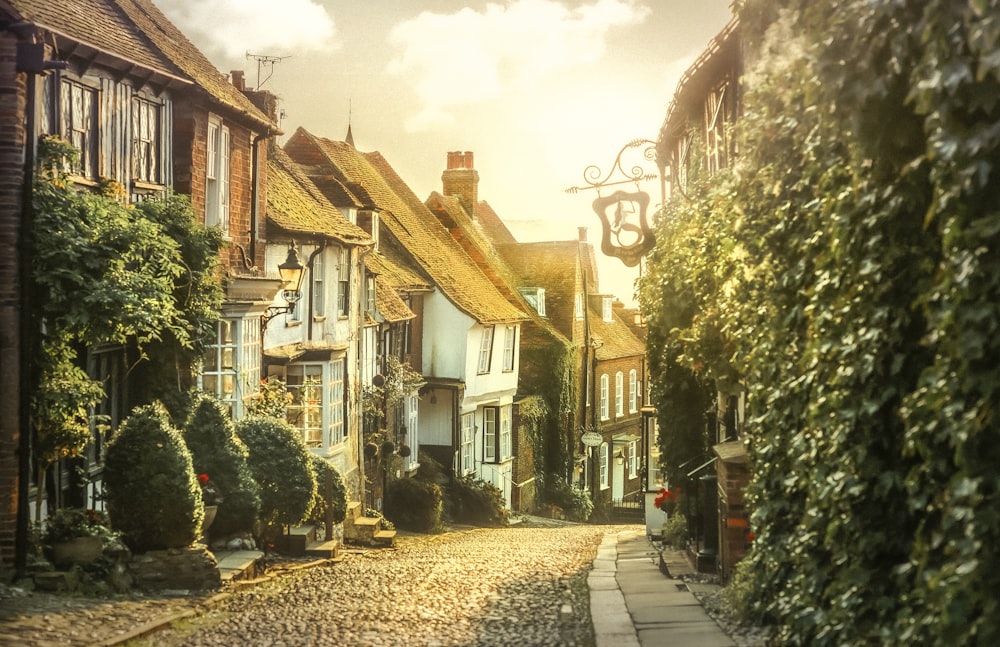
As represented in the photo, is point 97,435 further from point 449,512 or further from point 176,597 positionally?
point 449,512

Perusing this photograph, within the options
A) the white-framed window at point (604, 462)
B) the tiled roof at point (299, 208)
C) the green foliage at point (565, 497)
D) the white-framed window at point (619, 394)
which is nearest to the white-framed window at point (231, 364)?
the tiled roof at point (299, 208)

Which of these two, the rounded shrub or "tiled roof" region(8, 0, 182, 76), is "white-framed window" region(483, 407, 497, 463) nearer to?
"tiled roof" region(8, 0, 182, 76)

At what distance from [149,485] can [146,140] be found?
19.0 ft

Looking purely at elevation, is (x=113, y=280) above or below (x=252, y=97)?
below

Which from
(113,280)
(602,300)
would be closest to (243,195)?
(113,280)

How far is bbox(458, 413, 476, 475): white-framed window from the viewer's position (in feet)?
110

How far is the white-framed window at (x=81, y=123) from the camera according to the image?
13406 mm

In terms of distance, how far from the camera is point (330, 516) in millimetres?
17938

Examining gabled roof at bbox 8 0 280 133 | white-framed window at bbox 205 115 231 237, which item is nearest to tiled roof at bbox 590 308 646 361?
gabled roof at bbox 8 0 280 133

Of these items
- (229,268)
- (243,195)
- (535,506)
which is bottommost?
(535,506)

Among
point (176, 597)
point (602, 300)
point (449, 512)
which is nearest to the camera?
point (176, 597)

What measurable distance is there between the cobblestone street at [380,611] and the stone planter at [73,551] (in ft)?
2.50

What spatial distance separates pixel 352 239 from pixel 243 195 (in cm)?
488

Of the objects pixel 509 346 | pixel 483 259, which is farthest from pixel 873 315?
pixel 483 259
